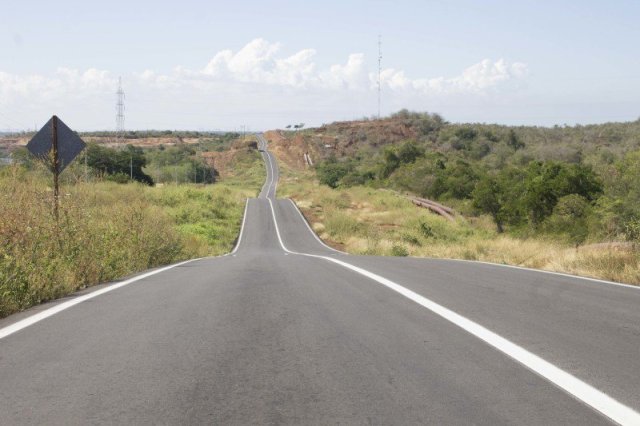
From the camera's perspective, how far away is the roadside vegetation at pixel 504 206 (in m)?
18.6

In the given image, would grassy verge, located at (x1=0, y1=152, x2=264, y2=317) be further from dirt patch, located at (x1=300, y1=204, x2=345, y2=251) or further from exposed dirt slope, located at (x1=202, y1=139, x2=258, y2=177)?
exposed dirt slope, located at (x1=202, y1=139, x2=258, y2=177)

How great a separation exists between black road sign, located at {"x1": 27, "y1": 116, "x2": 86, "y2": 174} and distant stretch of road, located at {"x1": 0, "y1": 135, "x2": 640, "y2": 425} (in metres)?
5.54

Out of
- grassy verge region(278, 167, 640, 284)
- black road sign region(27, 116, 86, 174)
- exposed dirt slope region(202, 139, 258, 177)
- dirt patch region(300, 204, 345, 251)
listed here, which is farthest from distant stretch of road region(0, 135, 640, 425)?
exposed dirt slope region(202, 139, 258, 177)

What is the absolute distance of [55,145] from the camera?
43.9 ft

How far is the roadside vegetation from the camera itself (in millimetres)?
18603

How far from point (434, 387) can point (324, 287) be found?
5.43 m

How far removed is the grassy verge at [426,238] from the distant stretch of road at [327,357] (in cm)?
353

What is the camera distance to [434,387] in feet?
14.2

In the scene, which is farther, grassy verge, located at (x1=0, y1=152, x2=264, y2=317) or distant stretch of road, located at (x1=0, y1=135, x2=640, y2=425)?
grassy verge, located at (x1=0, y1=152, x2=264, y2=317)

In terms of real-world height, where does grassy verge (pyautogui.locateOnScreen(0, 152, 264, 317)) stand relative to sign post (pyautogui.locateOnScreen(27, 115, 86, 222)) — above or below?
below

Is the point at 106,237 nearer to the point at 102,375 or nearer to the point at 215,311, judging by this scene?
the point at 215,311

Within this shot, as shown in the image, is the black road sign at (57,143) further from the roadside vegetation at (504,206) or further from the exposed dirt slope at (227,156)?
the exposed dirt slope at (227,156)

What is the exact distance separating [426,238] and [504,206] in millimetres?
7702

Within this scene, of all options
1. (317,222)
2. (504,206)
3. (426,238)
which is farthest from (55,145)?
(317,222)
